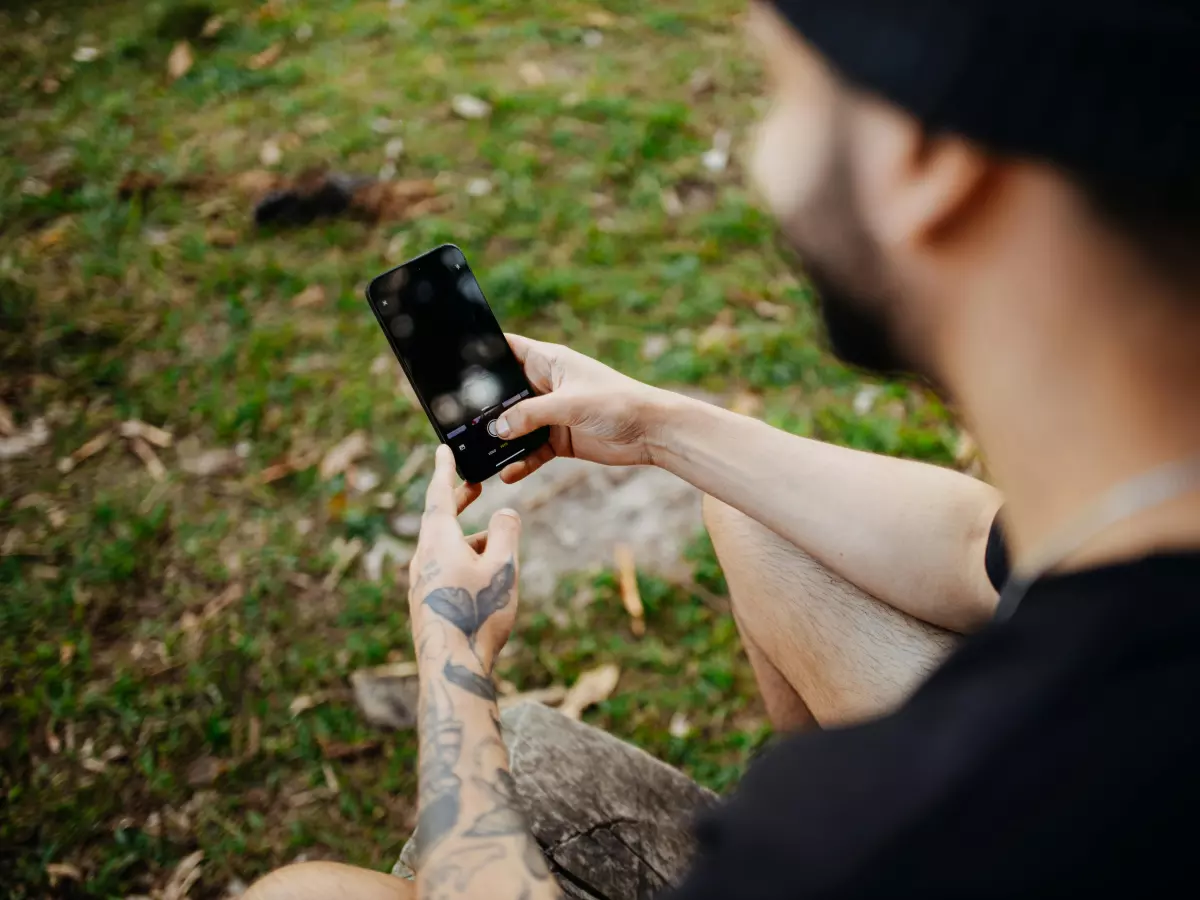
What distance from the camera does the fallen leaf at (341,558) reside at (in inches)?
131

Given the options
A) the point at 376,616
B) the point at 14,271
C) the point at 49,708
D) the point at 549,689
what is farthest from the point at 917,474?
the point at 14,271

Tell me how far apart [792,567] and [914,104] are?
1221mm

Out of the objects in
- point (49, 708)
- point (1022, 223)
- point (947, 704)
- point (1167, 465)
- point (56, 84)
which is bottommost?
point (49, 708)

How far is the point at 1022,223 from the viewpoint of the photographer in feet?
3.67

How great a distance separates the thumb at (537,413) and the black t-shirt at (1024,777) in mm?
1372

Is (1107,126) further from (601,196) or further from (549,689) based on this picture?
(601,196)

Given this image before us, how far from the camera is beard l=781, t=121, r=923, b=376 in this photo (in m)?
1.34

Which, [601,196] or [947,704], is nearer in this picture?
[947,704]

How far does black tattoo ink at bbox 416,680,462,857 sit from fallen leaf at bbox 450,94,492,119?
3.81 meters

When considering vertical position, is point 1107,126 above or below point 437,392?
above

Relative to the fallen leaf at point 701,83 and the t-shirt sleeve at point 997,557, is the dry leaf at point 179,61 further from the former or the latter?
the t-shirt sleeve at point 997,557

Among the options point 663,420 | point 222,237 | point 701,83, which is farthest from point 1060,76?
point 701,83

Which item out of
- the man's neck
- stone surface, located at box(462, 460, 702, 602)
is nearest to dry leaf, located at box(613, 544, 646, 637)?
stone surface, located at box(462, 460, 702, 602)

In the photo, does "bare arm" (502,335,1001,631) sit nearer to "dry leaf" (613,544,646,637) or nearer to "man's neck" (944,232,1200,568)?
"man's neck" (944,232,1200,568)
